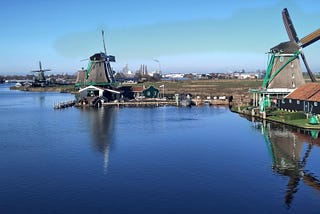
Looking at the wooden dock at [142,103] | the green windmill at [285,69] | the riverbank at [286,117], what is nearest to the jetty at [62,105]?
the wooden dock at [142,103]

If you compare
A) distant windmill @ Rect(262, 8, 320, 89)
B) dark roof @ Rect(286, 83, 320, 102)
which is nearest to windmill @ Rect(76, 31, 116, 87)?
distant windmill @ Rect(262, 8, 320, 89)

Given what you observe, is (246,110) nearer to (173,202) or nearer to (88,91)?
(88,91)

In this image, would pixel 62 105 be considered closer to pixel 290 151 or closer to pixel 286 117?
pixel 286 117

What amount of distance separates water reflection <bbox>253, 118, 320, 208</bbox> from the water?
2.3 inches

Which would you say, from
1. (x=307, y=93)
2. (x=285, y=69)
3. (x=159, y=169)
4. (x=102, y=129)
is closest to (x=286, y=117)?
(x=307, y=93)

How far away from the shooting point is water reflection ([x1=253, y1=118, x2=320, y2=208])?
73.5 ft

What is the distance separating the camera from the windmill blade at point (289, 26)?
53.7m

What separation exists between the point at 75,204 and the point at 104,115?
3767 cm

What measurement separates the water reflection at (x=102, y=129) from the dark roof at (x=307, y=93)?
836 inches

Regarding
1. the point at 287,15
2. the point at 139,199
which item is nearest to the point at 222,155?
the point at 139,199

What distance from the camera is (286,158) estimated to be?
28.1m

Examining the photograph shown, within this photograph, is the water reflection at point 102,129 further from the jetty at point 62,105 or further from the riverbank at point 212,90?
the riverbank at point 212,90

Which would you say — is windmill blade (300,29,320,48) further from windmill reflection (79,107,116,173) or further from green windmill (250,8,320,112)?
windmill reflection (79,107,116,173)

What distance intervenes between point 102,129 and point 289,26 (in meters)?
29.1
